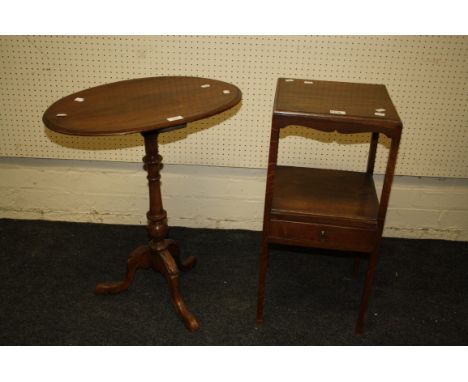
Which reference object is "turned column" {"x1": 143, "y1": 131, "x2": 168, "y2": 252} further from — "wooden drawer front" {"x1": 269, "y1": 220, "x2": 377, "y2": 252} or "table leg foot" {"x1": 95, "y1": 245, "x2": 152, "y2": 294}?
"wooden drawer front" {"x1": 269, "y1": 220, "x2": 377, "y2": 252}

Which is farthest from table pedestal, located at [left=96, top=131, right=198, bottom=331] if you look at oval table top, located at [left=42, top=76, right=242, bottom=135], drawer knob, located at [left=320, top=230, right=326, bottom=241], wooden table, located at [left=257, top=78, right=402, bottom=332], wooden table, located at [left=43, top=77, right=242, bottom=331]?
drawer knob, located at [left=320, top=230, right=326, bottom=241]

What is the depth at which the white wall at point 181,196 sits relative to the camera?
2.91 metres

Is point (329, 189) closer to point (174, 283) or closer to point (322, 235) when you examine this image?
point (322, 235)

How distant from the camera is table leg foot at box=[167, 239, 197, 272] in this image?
2504 mm

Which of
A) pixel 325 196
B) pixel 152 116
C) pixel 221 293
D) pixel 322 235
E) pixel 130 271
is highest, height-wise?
pixel 152 116

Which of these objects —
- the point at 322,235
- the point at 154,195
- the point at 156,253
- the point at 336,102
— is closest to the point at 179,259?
the point at 156,253

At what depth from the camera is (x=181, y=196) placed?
9.87ft

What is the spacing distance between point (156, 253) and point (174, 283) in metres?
0.20

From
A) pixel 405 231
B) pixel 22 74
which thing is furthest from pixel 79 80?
pixel 405 231

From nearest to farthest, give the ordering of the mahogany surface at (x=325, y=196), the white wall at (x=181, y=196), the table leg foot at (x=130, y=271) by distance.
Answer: the mahogany surface at (x=325, y=196)
the table leg foot at (x=130, y=271)
the white wall at (x=181, y=196)

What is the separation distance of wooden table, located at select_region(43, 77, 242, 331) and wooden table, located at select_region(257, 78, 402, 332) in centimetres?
32

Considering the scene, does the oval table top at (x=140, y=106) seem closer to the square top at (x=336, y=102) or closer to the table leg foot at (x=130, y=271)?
the square top at (x=336, y=102)

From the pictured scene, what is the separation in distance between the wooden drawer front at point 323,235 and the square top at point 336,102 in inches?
19.0

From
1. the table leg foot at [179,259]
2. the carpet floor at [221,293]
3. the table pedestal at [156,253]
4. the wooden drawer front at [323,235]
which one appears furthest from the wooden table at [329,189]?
the table leg foot at [179,259]
